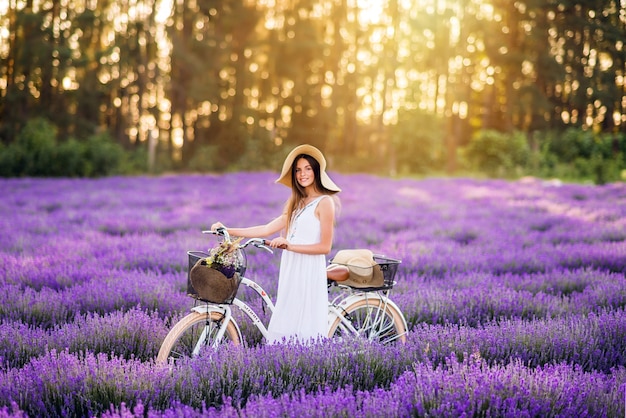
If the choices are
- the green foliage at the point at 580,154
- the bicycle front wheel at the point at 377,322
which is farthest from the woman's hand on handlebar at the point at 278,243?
the green foliage at the point at 580,154

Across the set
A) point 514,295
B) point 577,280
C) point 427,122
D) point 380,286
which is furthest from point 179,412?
point 427,122

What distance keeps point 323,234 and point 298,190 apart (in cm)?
40

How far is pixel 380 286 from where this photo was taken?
385cm

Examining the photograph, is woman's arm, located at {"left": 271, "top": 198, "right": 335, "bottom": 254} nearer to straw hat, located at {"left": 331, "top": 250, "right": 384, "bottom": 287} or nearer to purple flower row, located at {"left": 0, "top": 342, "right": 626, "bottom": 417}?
straw hat, located at {"left": 331, "top": 250, "right": 384, "bottom": 287}

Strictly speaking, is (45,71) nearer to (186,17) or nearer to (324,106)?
(186,17)

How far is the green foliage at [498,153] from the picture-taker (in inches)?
1155

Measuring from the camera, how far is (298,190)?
3.95 metres

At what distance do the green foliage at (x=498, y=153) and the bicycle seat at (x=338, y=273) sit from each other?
2580 centimetres

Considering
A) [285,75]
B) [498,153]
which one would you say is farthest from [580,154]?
[285,75]

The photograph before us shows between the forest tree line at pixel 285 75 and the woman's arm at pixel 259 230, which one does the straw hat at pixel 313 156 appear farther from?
the forest tree line at pixel 285 75

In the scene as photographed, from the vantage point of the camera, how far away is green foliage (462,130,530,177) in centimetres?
2934

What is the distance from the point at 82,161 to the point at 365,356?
22044mm

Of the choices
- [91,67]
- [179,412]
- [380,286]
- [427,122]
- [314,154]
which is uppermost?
[91,67]

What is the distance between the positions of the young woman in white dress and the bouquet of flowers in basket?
354mm
